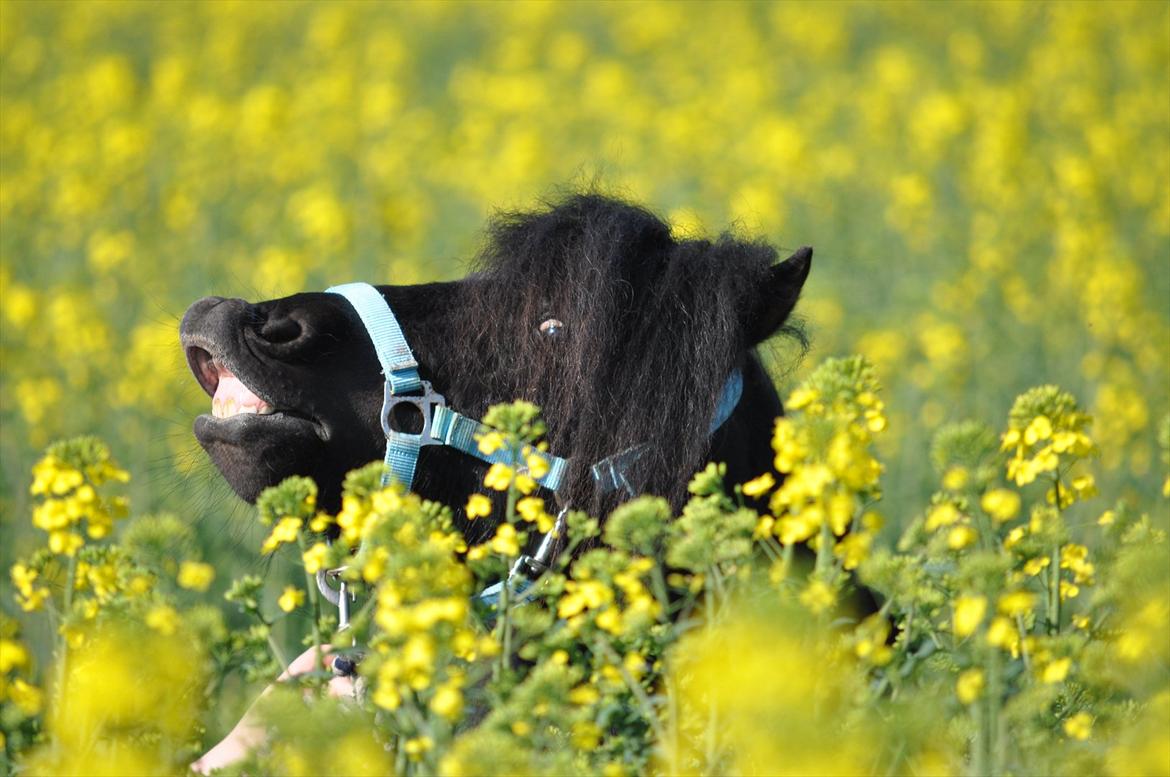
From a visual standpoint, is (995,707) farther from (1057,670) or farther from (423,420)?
(423,420)

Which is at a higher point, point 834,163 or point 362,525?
point 834,163

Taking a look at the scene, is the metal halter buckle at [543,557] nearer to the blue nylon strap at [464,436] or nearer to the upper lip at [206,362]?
the blue nylon strap at [464,436]

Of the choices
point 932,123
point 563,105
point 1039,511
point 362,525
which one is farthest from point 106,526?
point 563,105

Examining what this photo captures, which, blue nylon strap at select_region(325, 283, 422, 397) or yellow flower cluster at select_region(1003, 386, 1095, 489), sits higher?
blue nylon strap at select_region(325, 283, 422, 397)

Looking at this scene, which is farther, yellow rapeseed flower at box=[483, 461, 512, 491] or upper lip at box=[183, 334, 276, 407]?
upper lip at box=[183, 334, 276, 407]

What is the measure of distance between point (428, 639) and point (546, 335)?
131 centimetres

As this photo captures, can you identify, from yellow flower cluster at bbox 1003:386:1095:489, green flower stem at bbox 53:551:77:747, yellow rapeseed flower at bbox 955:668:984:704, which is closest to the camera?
yellow rapeseed flower at bbox 955:668:984:704

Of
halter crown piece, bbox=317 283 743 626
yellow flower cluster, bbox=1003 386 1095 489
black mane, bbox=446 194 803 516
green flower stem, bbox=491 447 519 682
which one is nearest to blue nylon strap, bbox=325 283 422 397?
halter crown piece, bbox=317 283 743 626

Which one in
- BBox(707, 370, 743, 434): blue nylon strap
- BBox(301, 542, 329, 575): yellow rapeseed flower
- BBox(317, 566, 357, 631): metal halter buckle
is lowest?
BBox(301, 542, 329, 575): yellow rapeseed flower

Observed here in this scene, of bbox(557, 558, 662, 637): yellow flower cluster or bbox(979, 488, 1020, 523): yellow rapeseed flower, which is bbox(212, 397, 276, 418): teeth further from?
bbox(979, 488, 1020, 523): yellow rapeseed flower

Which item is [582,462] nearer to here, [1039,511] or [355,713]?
[1039,511]

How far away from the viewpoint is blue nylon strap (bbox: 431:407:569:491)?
121 inches

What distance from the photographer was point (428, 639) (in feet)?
6.30

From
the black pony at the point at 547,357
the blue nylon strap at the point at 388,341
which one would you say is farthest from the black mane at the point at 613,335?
the blue nylon strap at the point at 388,341
